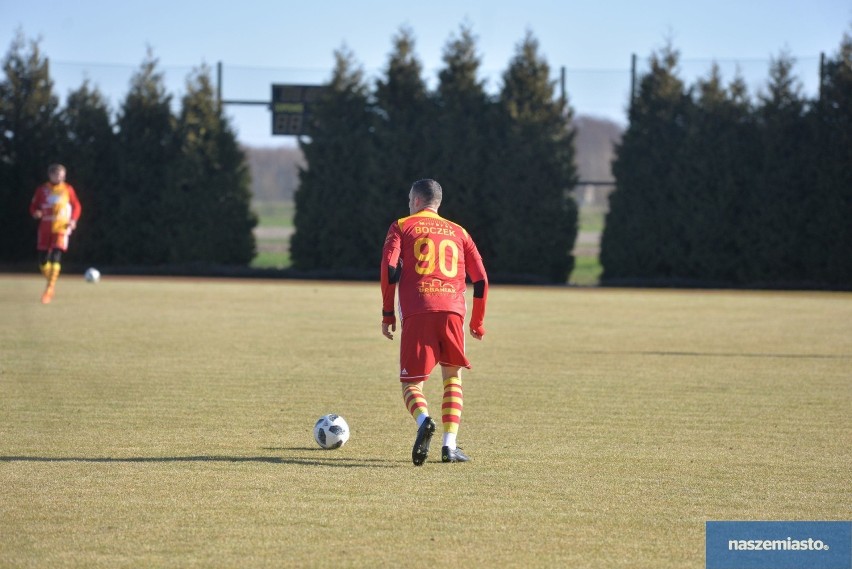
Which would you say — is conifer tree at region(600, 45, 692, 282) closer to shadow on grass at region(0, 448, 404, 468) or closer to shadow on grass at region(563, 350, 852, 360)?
shadow on grass at region(563, 350, 852, 360)

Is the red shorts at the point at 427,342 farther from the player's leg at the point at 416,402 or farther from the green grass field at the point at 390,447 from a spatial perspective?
the green grass field at the point at 390,447

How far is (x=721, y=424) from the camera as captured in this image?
9.83 metres

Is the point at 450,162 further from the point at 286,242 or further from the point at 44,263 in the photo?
the point at 286,242

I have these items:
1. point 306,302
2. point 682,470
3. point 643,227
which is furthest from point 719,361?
point 643,227

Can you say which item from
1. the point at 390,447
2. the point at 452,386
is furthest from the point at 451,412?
the point at 390,447

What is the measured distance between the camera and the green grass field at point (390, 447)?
5949mm

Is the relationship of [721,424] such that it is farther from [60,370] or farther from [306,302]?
[306,302]

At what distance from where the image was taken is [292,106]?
36.2 meters

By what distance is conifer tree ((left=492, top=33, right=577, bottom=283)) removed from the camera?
32031mm

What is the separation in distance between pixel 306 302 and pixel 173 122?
12.5 metres

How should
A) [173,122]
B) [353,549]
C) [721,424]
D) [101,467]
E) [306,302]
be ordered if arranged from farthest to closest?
[173,122] → [306,302] → [721,424] → [101,467] → [353,549]

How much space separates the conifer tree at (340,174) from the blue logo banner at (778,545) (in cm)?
2708

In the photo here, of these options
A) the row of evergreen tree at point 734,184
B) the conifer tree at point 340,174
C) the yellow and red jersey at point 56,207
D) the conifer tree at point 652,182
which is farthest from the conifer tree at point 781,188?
the yellow and red jersey at point 56,207

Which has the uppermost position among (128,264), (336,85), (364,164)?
(336,85)
